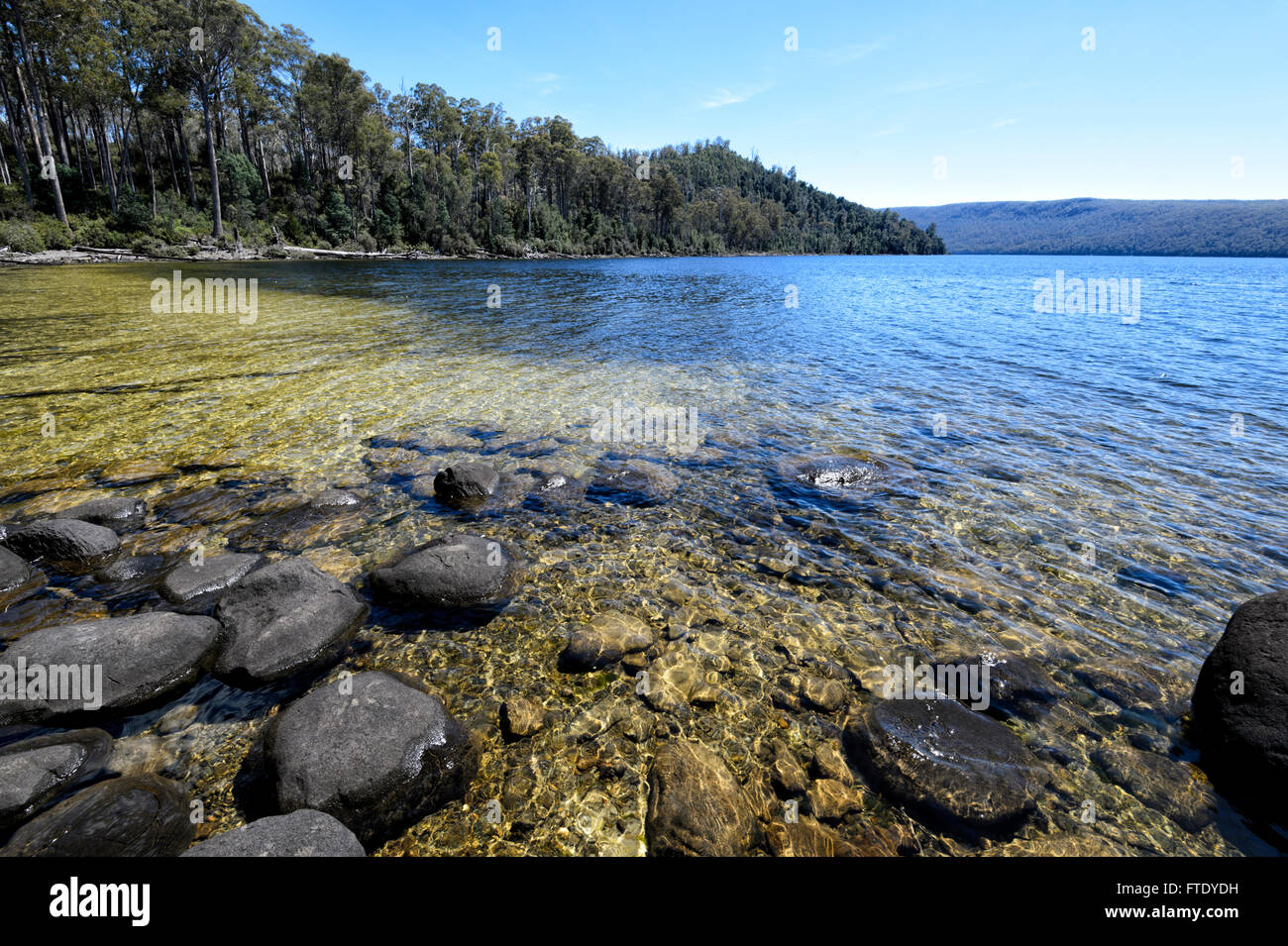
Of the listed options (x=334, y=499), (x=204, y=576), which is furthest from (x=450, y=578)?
(x=334, y=499)

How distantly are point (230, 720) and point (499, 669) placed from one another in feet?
7.72

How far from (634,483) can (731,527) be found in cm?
224

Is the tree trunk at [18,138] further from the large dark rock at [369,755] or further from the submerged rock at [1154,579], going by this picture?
the submerged rock at [1154,579]

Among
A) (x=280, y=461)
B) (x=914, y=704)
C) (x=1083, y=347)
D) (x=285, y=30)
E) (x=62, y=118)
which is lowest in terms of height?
(x=914, y=704)

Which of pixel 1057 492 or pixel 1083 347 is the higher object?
pixel 1083 347

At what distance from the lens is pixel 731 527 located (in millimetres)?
8586

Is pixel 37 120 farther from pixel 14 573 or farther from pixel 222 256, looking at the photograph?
pixel 14 573

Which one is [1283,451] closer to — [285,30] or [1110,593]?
[1110,593]

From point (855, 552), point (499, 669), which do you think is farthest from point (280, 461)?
point (855, 552)

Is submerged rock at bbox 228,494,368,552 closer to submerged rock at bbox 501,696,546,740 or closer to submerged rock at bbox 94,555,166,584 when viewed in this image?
submerged rock at bbox 94,555,166,584

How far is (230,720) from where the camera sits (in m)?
4.84

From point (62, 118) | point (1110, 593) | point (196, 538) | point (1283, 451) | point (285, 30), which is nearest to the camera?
point (1110, 593)

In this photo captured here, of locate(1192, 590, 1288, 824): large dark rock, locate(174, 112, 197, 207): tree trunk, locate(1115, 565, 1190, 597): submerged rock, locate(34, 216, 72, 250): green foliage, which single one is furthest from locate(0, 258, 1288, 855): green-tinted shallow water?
locate(174, 112, 197, 207): tree trunk
